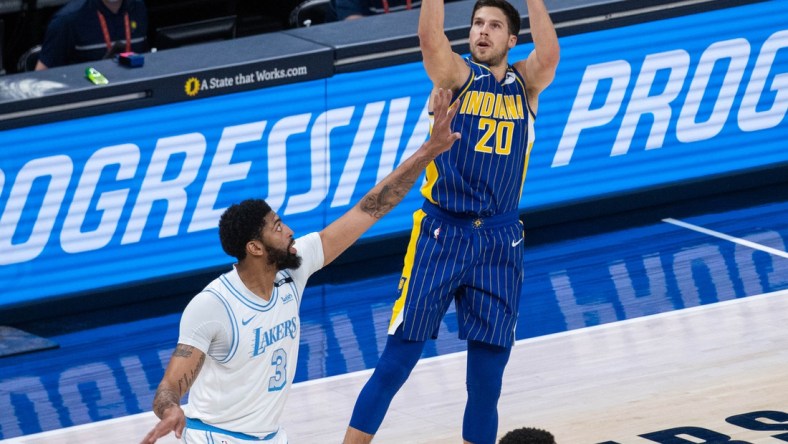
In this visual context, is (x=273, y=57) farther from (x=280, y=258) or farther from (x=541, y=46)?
(x=280, y=258)

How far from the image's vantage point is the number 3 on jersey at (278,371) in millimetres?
5504

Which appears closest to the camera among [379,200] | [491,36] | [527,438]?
[527,438]

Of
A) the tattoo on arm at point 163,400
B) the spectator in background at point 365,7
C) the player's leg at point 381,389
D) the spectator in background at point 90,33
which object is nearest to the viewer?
the tattoo on arm at point 163,400

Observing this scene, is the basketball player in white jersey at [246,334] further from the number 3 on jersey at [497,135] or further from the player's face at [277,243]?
the number 3 on jersey at [497,135]

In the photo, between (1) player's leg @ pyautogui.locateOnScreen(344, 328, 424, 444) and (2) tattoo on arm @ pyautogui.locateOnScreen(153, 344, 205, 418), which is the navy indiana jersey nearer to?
(1) player's leg @ pyautogui.locateOnScreen(344, 328, 424, 444)

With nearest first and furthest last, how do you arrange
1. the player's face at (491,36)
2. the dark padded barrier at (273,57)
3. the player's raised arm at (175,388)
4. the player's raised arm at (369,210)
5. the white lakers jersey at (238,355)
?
the player's raised arm at (175,388) → the white lakers jersey at (238,355) → the player's raised arm at (369,210) → the player's face at (491,36) → the dark padded barrier at (273,57)

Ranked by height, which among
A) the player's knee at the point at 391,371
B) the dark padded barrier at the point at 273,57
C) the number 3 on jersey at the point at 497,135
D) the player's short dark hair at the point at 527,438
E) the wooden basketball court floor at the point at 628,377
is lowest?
the wooden basketball court floor at the point at 628,377

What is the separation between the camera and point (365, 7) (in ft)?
36.2

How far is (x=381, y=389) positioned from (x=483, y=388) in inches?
18.0

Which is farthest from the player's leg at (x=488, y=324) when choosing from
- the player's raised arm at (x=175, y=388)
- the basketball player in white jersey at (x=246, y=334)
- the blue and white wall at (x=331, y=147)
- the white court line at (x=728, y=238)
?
the white court line at (x=728, y=238)

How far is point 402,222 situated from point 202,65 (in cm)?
179

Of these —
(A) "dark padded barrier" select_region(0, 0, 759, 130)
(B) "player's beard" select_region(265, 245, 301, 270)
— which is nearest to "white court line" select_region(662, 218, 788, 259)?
(A) "dark padded barrier" select_region(0, 0, 759, 130)

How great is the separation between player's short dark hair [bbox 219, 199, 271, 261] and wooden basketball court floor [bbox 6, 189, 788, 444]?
2194mm

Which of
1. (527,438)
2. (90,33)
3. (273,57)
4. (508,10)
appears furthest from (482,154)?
(90,33)
